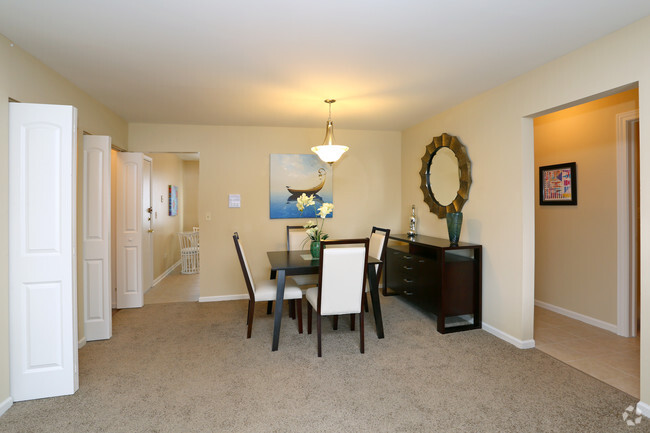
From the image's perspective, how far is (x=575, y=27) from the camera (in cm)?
225

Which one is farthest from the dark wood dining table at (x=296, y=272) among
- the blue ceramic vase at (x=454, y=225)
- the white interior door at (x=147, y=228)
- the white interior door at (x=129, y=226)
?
the white interior door at (x=147, y=228)

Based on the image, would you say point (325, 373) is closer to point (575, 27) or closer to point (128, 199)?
point (575, 27)

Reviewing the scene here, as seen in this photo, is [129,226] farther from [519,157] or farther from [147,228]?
[519,157]

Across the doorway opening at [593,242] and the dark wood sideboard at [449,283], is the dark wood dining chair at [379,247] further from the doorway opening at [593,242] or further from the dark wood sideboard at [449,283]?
the doorway opening at [593,242]

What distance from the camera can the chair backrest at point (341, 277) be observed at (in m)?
2.91

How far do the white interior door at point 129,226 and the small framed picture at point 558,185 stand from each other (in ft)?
16.2

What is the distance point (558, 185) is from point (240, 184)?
13.0 feet

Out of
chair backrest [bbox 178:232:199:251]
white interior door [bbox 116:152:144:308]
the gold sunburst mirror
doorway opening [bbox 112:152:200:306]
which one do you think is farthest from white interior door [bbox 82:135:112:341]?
the gold sunburst mirror

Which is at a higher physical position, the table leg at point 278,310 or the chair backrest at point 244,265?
the chair backrest at point 244,265

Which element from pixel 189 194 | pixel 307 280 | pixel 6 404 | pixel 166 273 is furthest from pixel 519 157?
pixel 189 194

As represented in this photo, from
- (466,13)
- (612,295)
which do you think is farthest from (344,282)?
(612,295)

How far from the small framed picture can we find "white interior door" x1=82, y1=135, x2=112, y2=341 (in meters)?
4.77

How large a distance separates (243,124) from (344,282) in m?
2.88

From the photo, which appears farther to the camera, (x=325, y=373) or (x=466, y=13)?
(x=325, y=373)
